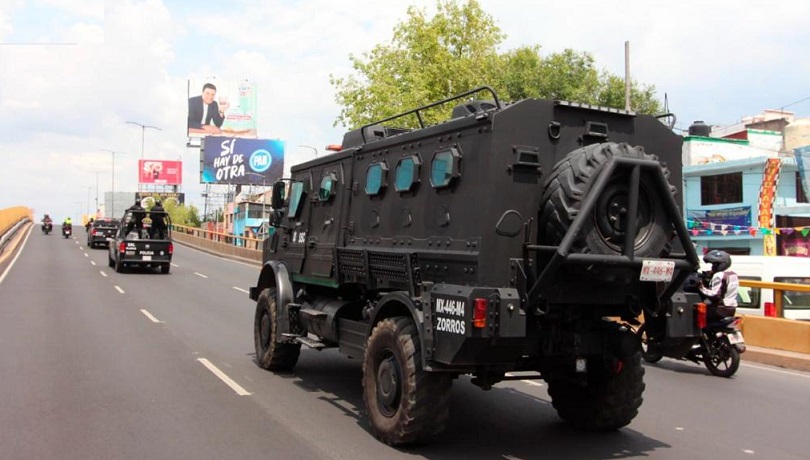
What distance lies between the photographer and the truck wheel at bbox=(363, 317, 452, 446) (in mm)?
5676

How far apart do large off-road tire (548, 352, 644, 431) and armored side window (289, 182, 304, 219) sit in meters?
4.18

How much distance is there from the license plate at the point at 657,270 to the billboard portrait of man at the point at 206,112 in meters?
70.6

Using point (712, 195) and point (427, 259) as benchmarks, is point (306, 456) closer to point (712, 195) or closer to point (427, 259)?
point (427, 259)

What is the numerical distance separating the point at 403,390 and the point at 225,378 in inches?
150

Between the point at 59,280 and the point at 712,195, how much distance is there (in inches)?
1006

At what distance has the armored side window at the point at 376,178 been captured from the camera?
7004 millimetres

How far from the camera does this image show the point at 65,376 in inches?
345

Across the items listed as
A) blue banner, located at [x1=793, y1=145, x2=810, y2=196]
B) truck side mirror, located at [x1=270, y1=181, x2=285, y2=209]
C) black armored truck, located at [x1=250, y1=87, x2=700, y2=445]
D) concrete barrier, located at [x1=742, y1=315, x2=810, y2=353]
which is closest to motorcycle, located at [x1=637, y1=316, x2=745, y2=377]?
concrete barrier, located at [x1=742, y1=315, x2=810, y2=353]

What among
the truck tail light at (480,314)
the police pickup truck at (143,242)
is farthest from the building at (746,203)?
the truck tail light at (480,314)

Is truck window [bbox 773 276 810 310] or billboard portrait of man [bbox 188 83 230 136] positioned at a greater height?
billboard portrait of man [bbox 188 83 230 136]

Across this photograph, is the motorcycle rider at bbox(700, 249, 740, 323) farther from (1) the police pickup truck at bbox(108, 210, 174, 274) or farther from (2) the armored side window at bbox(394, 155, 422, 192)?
(1) the police pickup truck at bbox(108, 210, 174, 274)

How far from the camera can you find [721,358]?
998 centimetres

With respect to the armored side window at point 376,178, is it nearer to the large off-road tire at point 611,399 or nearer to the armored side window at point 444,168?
the armored side window at point 444,168

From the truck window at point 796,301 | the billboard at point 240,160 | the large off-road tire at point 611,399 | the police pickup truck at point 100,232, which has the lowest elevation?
the large off-road tire at point 611,399
